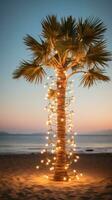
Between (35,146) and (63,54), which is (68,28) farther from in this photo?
(35,146)

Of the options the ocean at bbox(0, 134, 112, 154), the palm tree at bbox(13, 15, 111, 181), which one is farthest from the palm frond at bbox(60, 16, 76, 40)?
the ocean at bbox(0, 134, 112, 154)

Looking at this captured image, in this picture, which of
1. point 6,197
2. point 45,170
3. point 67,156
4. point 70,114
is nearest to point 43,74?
point 70,114

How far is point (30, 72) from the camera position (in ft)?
33.6

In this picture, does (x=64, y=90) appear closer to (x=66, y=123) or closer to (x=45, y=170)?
(x=66, y=123)

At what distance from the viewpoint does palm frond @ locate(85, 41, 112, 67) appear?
9.84m

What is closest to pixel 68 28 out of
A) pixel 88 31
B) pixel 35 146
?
pixel 88 31

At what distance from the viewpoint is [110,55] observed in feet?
32.1

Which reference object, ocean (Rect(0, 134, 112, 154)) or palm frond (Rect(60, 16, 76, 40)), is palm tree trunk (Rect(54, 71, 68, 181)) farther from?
ocean (Rect(0, 134, 112, 154))

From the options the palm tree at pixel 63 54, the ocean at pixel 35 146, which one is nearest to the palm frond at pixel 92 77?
the palm tree at pixel 63 54

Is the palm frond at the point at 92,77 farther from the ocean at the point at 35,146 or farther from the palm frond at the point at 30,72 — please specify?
the ocean at the point at 35,146

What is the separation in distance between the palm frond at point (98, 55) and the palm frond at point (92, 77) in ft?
1.17

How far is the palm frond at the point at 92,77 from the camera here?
10227mm

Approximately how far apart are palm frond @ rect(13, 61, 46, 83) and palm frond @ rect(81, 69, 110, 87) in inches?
46.3

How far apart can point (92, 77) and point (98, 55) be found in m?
0.79
